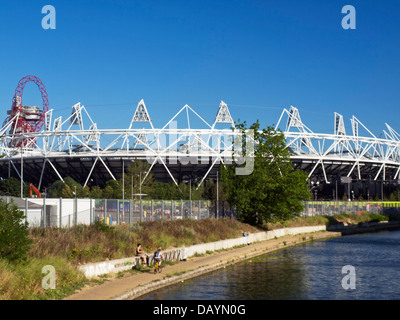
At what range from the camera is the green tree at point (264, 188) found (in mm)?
44375

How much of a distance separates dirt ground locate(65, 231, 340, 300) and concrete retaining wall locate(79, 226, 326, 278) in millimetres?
493

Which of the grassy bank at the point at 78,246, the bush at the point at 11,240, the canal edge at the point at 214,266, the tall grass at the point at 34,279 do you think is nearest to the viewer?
the tall grass at the point at 34,279

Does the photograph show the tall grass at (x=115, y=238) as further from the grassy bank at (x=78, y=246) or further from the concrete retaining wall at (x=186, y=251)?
the concrete retaining wall at (x=186, y=251)

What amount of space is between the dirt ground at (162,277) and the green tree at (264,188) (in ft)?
29.3

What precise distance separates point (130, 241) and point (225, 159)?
240 ft

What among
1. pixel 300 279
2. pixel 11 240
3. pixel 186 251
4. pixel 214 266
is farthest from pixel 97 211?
pixel 11 240

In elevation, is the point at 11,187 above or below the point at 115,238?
above

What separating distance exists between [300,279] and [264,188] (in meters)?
21.1

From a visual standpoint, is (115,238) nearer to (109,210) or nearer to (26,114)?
(109,210)

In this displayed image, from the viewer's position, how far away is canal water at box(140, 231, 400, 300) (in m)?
19.8

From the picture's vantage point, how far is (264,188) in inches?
1764

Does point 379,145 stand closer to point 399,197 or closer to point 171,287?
point 399,197

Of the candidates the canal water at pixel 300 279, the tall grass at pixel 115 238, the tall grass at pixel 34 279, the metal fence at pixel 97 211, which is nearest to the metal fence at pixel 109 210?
the metal fence at pixel 97 211
